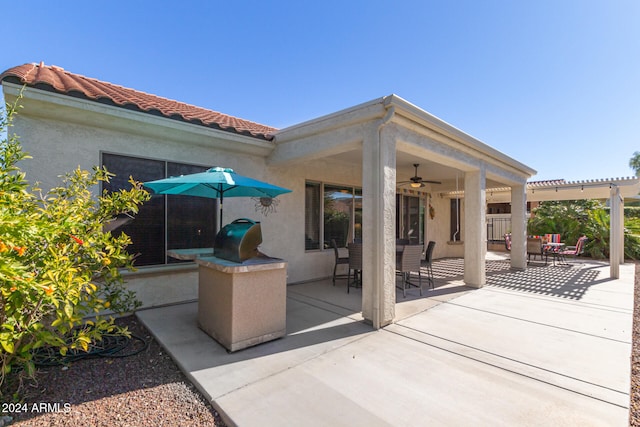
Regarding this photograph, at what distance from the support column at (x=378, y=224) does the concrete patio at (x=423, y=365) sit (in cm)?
38

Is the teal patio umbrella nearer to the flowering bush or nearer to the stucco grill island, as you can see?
the stucco grill island

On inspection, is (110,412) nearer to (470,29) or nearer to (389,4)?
(389,4)

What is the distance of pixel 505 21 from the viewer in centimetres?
721

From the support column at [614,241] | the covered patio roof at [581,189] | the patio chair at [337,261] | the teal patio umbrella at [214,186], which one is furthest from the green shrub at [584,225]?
the teal patio umbrella at [214,186]

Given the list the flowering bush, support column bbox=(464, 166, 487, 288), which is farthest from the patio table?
the flowering bush

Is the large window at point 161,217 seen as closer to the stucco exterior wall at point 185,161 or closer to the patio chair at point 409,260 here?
the stucco exterior wall at point 185,161

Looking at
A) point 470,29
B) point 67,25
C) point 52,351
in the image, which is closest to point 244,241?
point 52,351

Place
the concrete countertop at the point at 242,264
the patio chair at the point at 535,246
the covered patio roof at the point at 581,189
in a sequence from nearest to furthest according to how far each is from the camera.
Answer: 1. the concrete countertop at the point at 242,264
2. the covered patio roof at the point at 581,189
3. the patio chair at the point at 535,246

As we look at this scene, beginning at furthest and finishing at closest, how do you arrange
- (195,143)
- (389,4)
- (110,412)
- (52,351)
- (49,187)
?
(389,4) → (195,143) → (49,187) → (52,351) → (110,412)

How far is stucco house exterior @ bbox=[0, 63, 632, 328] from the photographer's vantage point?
428cm

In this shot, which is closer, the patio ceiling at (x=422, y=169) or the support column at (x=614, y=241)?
the patio ceiling at (x=422, y=169)

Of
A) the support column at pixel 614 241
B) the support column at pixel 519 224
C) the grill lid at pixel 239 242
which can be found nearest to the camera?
the grill lid at pixel 239 242

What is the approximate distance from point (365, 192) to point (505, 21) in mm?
6811

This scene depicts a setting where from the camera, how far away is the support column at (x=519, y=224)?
9703mm
